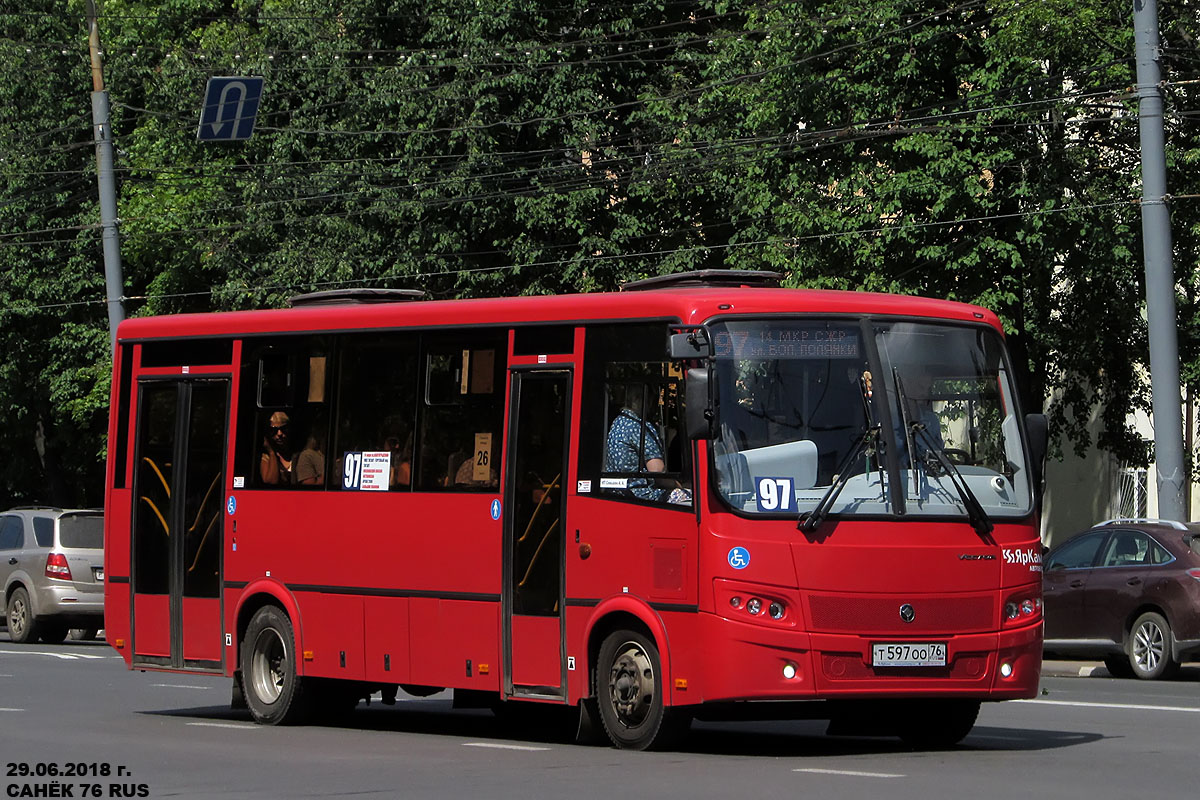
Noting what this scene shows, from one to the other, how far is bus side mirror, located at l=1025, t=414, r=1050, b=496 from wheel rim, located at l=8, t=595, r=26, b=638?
18738 millimetres

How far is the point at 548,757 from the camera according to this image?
12562 millimetres

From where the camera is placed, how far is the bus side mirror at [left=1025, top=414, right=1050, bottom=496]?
1320cm

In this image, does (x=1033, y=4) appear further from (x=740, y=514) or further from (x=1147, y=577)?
(x=740, y=514)

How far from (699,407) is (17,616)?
18997 millimetres

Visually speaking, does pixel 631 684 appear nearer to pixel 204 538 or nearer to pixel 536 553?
pixel 536 553

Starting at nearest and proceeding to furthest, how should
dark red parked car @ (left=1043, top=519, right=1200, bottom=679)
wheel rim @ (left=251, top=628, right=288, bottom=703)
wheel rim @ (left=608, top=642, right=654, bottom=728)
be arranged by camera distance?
1. wheel rim @ (left=608, top=642, right=654, bottom=728)
2. wheel rim @ (left=251, top=628, right=288, bottom=703)
3. dark red parked car @ (left=1043, top=519, right=1200, bottom=679)

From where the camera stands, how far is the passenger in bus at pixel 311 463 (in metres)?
15.5

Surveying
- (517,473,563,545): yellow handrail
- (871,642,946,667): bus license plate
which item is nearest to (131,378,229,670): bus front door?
(517,473,563,545): yellow handrail

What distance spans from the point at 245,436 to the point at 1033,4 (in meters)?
15.7

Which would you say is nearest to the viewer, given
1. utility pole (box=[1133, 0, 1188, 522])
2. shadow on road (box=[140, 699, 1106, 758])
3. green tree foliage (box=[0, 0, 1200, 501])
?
shadow on road (box=[140, 699, 1106, 758])

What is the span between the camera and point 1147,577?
69.4 ft

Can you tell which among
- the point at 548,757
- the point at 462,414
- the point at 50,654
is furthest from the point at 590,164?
the point at 548,757

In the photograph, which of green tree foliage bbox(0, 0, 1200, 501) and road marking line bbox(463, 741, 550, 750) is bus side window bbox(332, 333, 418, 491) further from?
green tree foliage bbox(0, 0, 1200, 501)

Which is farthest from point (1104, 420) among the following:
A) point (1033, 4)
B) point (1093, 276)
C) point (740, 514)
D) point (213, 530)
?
point (740, 514)
